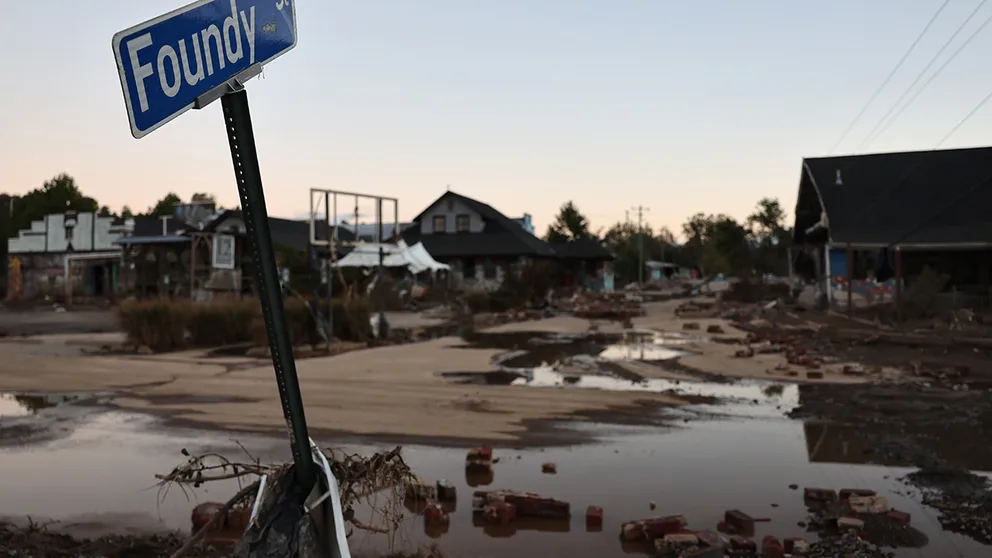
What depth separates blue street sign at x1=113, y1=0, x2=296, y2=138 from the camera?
182 centimetres

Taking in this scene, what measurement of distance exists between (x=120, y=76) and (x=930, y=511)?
662 centimetres

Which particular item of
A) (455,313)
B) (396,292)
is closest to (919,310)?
(455,313)

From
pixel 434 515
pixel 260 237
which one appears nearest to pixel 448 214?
pixel 434 515

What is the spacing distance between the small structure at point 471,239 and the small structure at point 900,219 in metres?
18.7

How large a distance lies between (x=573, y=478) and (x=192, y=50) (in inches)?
239

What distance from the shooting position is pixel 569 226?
2758 inches

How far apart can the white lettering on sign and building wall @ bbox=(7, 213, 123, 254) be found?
49774 millimetres

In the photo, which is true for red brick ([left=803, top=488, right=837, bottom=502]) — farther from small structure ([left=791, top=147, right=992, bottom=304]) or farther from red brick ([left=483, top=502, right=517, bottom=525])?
small structure ([left=791, top=147, right=992, bottom=304])

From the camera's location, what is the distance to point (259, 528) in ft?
7.49

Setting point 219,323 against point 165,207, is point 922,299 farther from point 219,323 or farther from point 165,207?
point 165,207

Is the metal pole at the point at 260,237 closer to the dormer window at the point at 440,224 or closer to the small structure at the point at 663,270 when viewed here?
the dormer window at the point at 440,224

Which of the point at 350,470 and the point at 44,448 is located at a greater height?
the point at 350,470

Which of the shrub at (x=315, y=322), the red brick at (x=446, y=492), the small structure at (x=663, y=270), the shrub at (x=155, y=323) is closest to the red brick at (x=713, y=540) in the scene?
the red brick at (x=446, y=492)

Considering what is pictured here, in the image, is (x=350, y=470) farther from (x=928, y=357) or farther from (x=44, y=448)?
(x=928, y=357)
